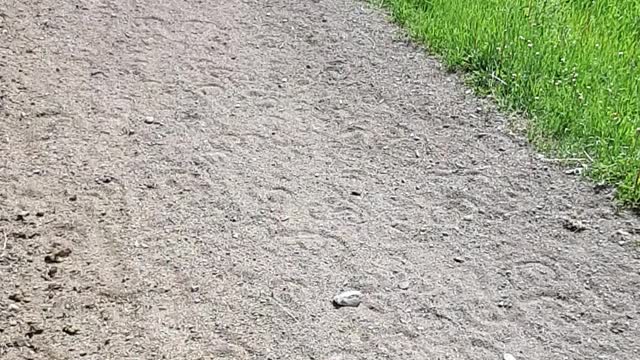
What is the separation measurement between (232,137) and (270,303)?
54.1 inches

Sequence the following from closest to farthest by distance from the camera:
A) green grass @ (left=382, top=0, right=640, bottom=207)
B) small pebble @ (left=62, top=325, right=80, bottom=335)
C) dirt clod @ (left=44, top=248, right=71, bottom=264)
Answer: small pebble @ (left=62, top=325, right=80, bottom=335) < dirt clod @ (left=44, top=248, right=71, bottom=264) < green grass @ (left=382, top=0, right=640, bottom=207)

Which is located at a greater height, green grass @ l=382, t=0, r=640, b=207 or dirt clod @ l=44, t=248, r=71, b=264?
green grass @ l=382, t=0, r=640, b=207

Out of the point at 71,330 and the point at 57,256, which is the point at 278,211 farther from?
the point at 71,330

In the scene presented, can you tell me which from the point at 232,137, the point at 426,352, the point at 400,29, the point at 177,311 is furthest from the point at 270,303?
the point at 400,29

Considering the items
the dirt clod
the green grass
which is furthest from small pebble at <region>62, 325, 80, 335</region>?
the green grass

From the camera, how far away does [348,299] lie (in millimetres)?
3809

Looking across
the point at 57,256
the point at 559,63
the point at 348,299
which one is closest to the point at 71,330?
the point at 57,256

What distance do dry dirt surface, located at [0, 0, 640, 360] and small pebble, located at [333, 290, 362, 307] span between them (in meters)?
0.03

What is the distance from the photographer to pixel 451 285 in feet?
12.8

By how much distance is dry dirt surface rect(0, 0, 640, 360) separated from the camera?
3656 millimetres

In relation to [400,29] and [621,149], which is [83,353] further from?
[400,29]

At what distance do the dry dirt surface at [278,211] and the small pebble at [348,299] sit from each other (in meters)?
0.03

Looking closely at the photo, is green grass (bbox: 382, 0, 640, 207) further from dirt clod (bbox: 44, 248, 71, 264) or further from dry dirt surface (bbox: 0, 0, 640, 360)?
dirt clod (bbox: 44, 248, 71, 264)

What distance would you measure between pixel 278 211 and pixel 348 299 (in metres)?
0.72
